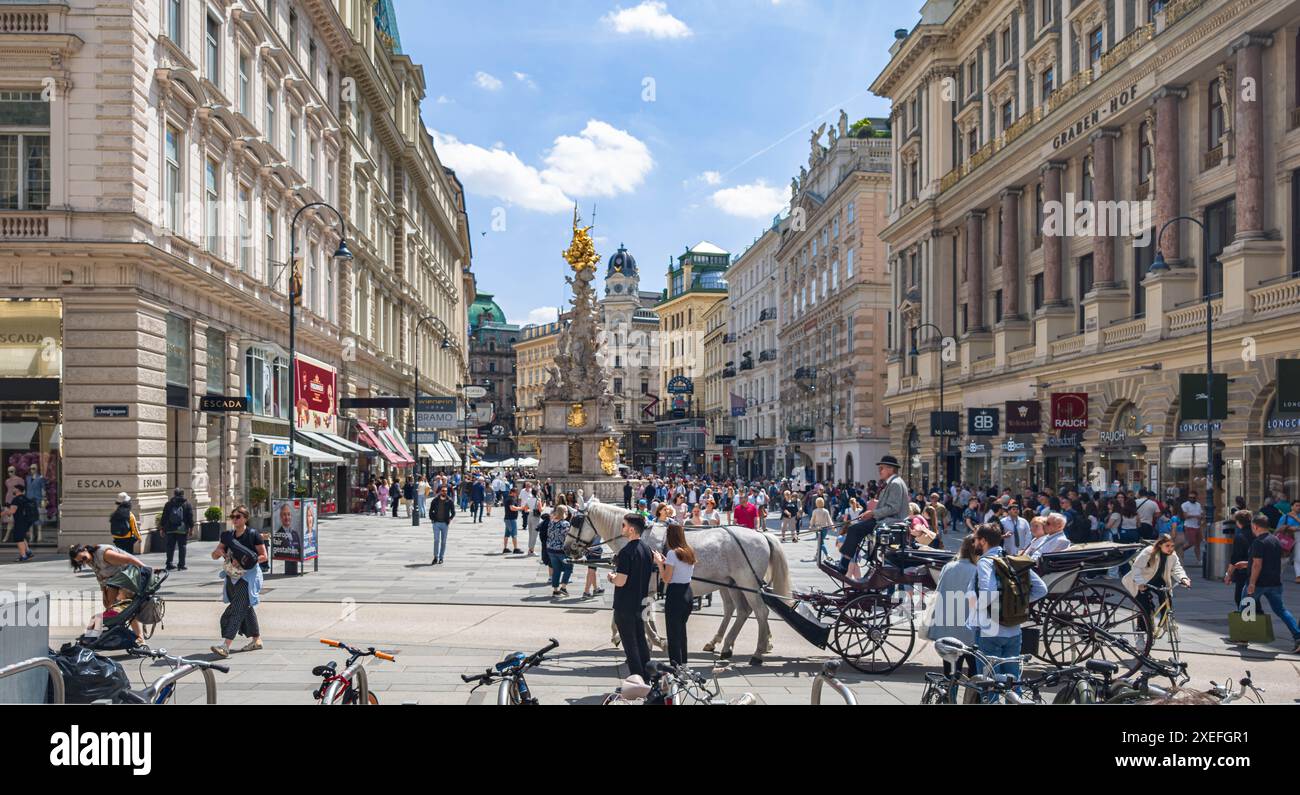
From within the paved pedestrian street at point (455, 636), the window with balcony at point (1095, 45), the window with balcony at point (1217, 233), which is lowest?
the paved pedestrian street at point (455, 636)

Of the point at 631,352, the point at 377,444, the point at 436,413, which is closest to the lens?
the point at 436,413

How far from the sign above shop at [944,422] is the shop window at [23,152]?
112 feet

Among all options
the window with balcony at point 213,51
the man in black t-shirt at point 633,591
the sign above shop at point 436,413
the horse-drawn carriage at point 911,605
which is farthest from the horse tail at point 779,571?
the sign above shop at point 436,413

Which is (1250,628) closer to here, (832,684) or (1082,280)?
(832,684)

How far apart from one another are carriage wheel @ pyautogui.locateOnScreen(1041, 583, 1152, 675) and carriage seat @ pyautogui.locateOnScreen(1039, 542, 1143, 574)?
1.14 ft

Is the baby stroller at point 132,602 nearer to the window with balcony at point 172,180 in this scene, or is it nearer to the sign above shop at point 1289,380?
the window with balcony at point 172,180

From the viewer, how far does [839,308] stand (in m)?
75.4

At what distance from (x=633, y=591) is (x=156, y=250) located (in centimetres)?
1961

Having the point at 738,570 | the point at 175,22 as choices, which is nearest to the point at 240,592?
the point at 738,570

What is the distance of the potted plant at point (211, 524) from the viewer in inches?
1147
